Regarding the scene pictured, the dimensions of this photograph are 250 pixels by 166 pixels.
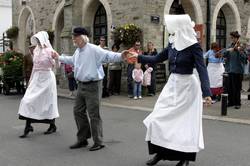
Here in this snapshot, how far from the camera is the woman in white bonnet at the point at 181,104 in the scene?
17.8ft

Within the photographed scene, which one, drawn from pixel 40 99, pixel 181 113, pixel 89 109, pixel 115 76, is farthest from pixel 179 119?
pixel 115 76

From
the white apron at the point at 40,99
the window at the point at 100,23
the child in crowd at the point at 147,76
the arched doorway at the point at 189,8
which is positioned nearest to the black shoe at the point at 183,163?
the white apron at the point at 40,99

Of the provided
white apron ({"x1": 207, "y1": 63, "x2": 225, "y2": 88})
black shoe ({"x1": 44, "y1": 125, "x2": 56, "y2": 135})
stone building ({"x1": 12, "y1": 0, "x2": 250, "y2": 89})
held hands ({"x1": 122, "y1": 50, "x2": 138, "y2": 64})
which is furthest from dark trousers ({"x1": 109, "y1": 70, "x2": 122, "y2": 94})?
held hands ({"x1": 122, "y1": 50, "x2": 138, "y2": 64})

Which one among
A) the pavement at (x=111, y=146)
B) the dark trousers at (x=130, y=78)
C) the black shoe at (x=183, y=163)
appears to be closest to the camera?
the black shoe at (x=183, y=163)

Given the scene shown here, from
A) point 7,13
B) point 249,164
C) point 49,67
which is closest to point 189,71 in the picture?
point 249,164

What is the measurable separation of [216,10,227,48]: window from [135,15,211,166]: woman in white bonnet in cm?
1567

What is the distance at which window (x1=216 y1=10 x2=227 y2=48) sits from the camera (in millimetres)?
20844

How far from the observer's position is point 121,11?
55.2ft

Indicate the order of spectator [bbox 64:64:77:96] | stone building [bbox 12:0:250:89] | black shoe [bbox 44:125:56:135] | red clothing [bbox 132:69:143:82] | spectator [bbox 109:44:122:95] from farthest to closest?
stone building [bbox 12:0:250:89] < spectator [bbox 109:44:122:95] < spectator [bbox 64:64:77:96] < red clothing [bbox 132:69:143:82] < black shoe [bbox 44:125:56:135]

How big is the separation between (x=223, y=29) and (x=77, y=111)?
1582 cm

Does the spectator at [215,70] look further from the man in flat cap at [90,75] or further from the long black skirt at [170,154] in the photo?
the long black skirt at [170,154]

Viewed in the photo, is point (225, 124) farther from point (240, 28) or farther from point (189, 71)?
point (240, 28)

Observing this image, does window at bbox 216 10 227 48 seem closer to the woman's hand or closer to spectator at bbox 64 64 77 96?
spectator at bbox 64 64 77 96

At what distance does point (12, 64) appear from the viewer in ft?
55.9
